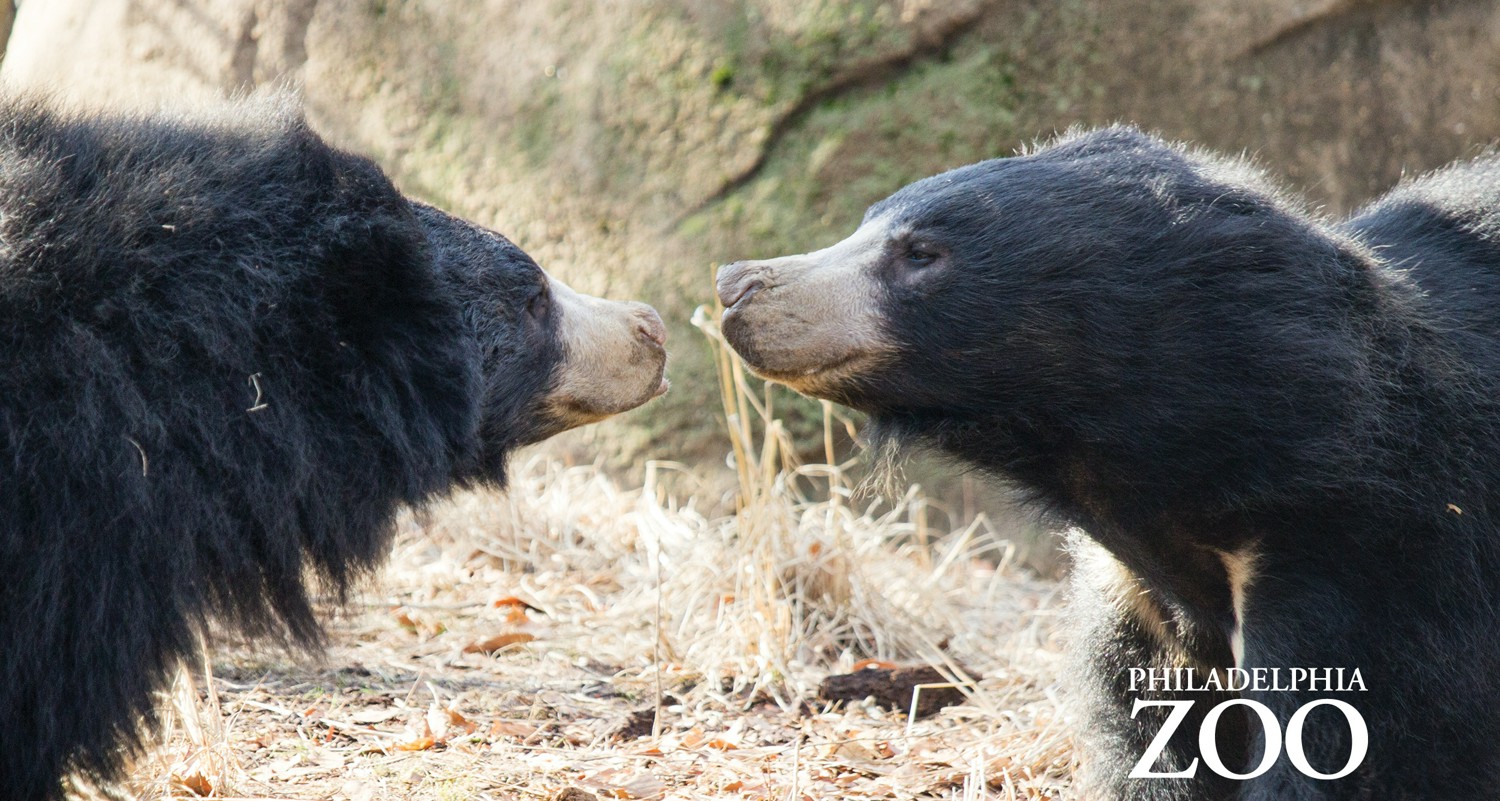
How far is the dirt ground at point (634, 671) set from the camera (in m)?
3.14

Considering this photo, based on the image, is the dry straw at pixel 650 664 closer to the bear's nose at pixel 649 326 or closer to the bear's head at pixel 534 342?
the bear's head at pixel 534 342

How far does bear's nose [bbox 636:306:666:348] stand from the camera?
10.1ft

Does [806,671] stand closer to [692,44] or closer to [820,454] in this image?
[820,454]

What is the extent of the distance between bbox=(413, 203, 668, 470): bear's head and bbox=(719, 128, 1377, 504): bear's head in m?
0.38

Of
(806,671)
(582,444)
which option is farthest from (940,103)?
(806,671)

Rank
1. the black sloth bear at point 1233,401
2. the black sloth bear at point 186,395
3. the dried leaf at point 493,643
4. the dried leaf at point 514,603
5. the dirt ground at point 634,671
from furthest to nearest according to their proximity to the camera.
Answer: the dried leaf at point 514,603, the dried leaf at point 493,643, the dirt ground at point 634,671, the black sloth bear at point 1233,401, the black sloth bear at point 186,395

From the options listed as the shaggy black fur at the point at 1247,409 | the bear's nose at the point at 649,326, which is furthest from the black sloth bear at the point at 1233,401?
the bear's nose at the point at 649,326

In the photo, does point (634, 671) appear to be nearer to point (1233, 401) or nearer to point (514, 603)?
point (514, 603)

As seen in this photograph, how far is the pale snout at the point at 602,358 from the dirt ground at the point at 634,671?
410mm

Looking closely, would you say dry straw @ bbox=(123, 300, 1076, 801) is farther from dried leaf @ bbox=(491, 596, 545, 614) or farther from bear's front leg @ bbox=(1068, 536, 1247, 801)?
bear's front leg @ bbox=(1068, 536, 1247, 801)

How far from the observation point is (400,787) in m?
3.02

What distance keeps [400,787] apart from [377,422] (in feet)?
2.94

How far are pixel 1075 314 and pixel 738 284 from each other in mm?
628

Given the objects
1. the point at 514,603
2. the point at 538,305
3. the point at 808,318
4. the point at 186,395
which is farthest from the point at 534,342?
the point at 514,603
